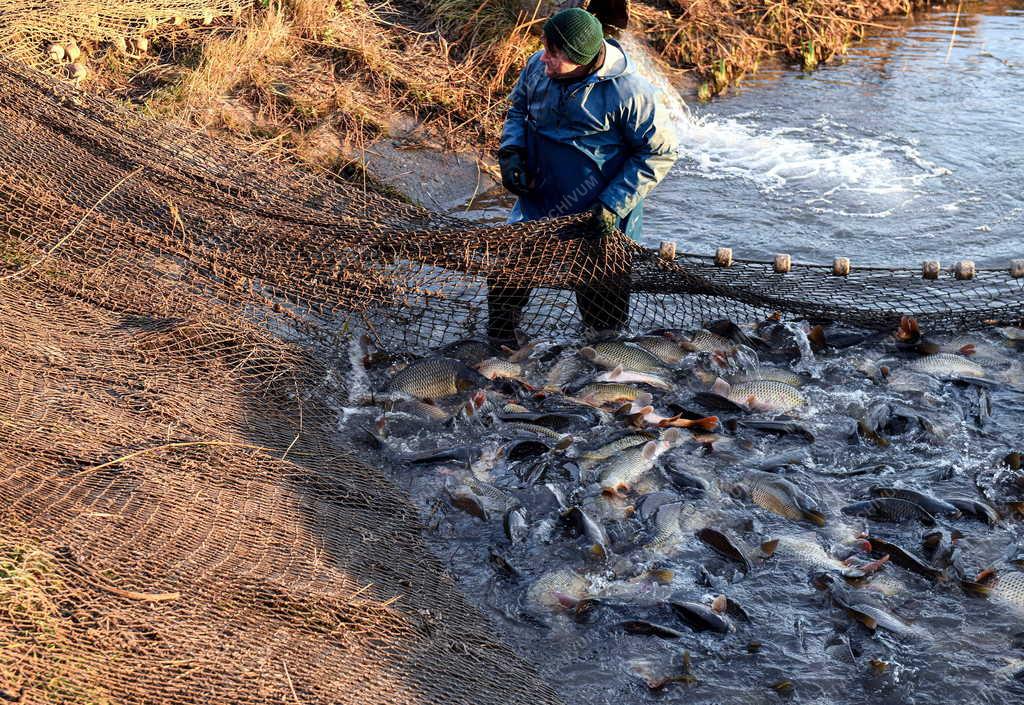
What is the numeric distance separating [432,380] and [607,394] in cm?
103

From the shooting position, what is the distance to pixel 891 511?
4.96 metres

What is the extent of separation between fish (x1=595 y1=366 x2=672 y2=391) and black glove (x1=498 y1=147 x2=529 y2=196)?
1299mm

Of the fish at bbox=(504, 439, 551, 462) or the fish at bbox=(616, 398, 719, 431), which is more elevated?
the fish at bbox=(616, 398, 719, 431)

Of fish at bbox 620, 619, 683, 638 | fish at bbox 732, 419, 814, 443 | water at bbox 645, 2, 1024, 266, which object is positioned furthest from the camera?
water at bbox 645, 2, 1024, 266

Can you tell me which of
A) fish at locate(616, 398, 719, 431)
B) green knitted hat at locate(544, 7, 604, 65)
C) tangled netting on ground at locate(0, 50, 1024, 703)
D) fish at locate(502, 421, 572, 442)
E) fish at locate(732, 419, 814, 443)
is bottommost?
fish at locate(732, 419, 814, 443)

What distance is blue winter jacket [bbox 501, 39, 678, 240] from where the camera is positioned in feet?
18.7

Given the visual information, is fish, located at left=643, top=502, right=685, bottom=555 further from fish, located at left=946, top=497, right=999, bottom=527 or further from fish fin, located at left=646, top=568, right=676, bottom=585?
fish, located at left=946, top=497, right=999, bottom=527

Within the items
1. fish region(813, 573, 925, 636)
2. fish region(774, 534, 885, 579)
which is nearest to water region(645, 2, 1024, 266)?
fish region(774, 534, 885, 579)

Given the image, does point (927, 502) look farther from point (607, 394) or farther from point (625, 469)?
point (607, 394)

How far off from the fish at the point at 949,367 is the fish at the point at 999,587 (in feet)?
5.90

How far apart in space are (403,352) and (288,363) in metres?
0.86

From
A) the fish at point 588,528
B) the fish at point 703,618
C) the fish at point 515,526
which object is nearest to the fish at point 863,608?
the fish at point 703,618

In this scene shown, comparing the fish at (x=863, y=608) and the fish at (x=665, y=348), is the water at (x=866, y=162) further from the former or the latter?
the fish at (x=863, y=608)

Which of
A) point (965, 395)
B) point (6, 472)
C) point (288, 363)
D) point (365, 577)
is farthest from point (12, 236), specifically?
point (965, 395)
